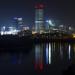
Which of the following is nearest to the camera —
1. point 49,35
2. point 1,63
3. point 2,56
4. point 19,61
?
point 1,63

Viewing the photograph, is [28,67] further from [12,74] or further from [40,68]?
[12,74]

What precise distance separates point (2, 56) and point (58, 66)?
19.8 feet

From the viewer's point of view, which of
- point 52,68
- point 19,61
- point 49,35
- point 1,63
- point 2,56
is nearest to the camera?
point 52,68

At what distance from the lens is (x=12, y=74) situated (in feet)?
52.0

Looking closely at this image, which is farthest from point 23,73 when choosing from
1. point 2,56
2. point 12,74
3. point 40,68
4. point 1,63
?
point 2,56

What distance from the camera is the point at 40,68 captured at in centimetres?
1777

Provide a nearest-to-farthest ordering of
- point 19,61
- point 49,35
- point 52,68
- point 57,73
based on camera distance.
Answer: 1. point 57,73
2. point 52,68
3. point 19,61
4. point 49,35

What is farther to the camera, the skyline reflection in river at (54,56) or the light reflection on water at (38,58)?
the skyline reflection in river at (54,56)

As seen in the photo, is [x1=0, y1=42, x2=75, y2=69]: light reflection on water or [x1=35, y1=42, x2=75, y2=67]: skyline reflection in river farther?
[x1=35, y1=42, x2=75, y2=67]: skyline reflection in river

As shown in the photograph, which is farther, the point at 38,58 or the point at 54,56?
the point at 54,56

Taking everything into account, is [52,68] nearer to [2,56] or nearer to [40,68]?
[40,68]

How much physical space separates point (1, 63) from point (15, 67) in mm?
1593

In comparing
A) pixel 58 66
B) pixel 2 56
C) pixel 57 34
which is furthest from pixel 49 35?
pixel 58 66

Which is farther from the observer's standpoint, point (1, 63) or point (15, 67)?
point (1, 63)
